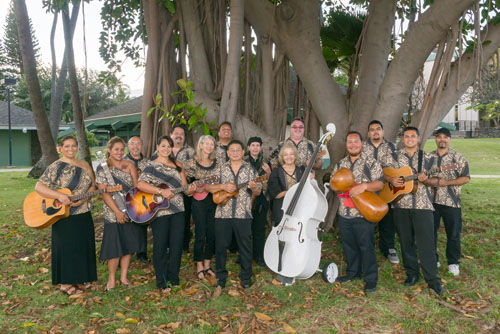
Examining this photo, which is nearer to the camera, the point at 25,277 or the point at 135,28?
the point at 25,277

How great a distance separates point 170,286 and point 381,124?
310 cm

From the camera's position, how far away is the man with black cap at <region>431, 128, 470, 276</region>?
420 cm

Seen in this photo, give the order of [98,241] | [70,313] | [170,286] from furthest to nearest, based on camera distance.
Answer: [98,241] < [170,286] < [70,313]

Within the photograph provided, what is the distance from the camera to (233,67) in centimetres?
522

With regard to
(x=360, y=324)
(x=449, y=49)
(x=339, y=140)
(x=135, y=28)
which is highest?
(x=135, y=28)

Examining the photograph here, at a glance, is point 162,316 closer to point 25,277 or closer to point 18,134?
point 25,277

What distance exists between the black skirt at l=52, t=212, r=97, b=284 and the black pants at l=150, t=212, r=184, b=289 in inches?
27.6

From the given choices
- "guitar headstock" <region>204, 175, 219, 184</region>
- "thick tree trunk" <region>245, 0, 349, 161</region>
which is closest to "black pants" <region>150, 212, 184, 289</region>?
"guitar headstock" <region>204, 175, 219, 184</region>

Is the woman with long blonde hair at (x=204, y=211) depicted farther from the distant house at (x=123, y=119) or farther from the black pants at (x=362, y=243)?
the distant house at (x=123, y=119)

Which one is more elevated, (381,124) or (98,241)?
(381,124)

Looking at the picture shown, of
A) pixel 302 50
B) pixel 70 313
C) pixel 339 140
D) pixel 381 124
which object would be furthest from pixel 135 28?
pixel 70 313

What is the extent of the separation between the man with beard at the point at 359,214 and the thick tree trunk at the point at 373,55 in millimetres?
1372

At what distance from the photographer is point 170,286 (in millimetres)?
4141

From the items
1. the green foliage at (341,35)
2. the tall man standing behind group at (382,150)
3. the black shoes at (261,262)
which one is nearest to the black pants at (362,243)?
the tall man standing behind group at (382,150)
